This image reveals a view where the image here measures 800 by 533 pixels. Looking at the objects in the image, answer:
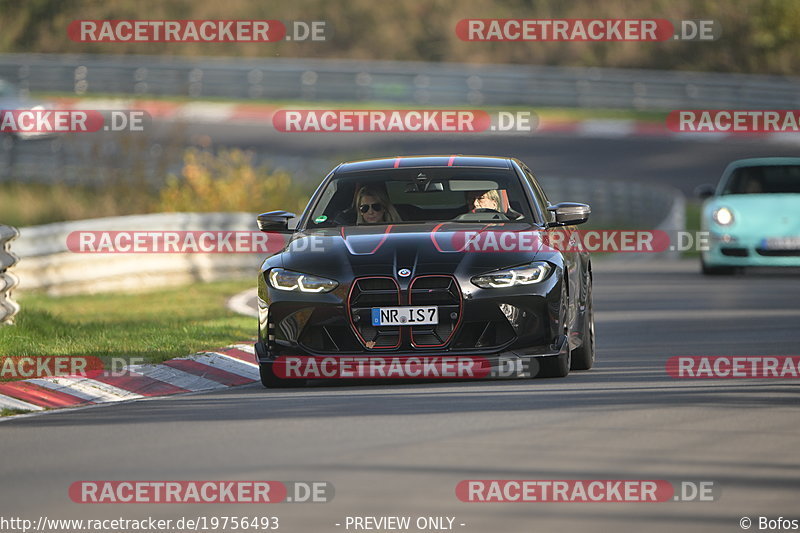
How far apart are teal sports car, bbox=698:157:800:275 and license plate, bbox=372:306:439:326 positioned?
463 inches

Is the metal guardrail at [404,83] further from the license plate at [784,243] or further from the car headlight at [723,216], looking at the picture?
the license plate at [784,243]

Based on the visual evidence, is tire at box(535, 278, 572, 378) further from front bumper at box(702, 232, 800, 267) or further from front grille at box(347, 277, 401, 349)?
front bumper at box(702, 232, 800, 267)

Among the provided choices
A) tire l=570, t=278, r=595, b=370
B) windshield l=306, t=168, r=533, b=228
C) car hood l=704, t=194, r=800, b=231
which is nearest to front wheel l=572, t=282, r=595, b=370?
tire l=570, t=278, r=595, b=370

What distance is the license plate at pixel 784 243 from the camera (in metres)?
22.0

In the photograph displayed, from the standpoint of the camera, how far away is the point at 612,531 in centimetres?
682

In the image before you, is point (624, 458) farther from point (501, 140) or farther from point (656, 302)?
point (501, 140)

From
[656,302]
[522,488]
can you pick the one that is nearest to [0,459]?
[522,488]

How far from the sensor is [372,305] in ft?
36.2

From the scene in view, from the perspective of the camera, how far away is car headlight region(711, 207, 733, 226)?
22219 mm

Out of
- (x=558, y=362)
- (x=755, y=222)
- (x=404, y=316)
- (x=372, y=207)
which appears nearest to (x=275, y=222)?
(x=372, y=207)

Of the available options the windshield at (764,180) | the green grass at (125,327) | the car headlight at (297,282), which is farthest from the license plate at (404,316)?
the windshield at (764,180)

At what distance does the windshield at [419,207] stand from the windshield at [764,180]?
35.4 ft

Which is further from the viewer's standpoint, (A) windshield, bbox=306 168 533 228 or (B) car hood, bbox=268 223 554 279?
(A) windshield, bbox=306 168 533 228

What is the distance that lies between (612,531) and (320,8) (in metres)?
62.8
